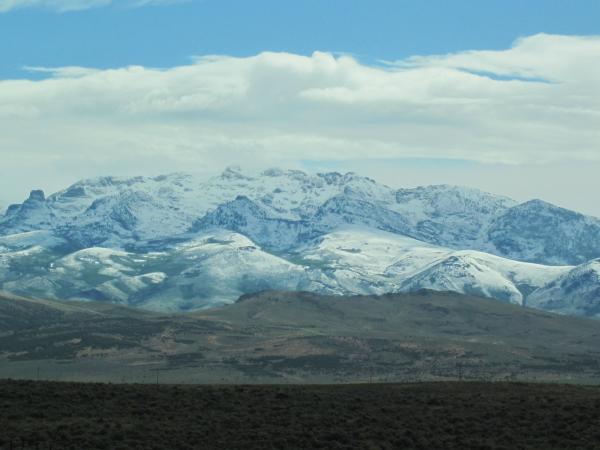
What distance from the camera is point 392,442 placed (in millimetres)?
82312

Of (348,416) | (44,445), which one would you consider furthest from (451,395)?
(44,445)

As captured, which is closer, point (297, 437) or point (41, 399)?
point (297, 437)

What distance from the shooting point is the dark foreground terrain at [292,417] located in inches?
3196

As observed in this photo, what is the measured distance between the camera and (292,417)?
88.7 metres

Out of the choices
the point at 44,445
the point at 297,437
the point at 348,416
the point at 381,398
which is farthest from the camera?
the point at 381,398

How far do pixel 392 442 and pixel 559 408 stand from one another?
1681cm

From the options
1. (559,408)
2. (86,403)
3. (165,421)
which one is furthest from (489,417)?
(86,403)

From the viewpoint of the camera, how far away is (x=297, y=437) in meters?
82.6

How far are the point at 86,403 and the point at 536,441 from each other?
1326 inches

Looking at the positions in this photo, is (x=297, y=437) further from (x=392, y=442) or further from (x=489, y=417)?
(x=489, y=417)

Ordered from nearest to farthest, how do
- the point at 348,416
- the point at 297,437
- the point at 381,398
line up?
1. the point at 297,437
2. the point at 348,416
3. the point at 381,398

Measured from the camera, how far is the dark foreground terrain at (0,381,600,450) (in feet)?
266

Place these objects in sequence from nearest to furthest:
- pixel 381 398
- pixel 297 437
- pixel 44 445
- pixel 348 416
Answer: pixel 44 445
pixel 297 437
pixel 348 416
pixel 381 398

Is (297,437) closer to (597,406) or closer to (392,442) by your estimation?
(392,442)
